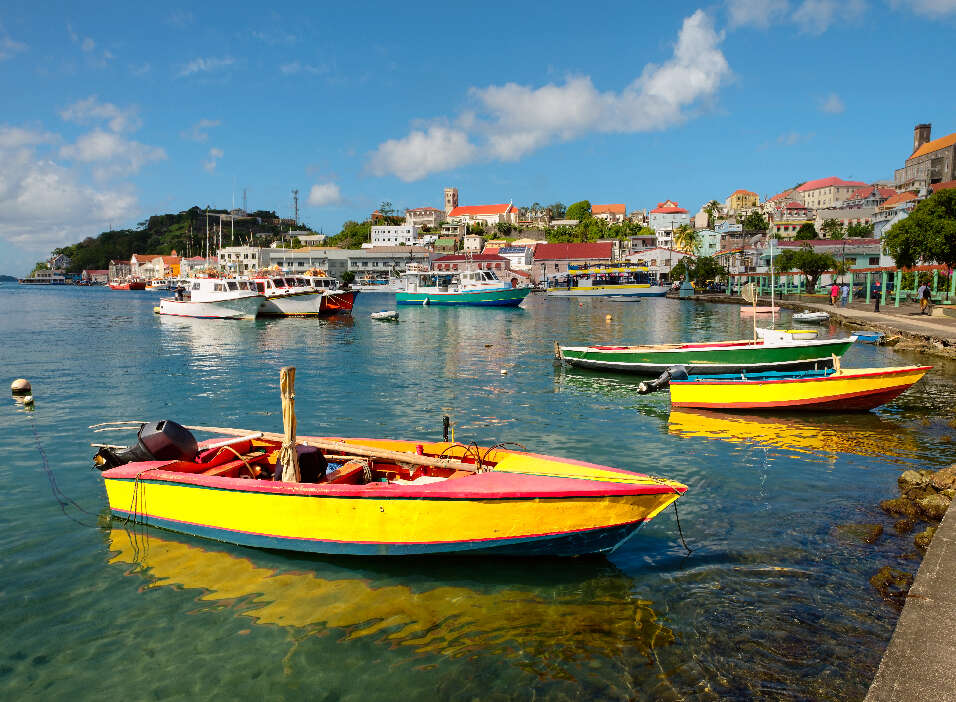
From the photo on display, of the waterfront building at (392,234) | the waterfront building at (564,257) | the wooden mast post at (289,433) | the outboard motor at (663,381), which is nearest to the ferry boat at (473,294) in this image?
the waterfront building at (564,257)

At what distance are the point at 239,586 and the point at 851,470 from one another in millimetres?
11208

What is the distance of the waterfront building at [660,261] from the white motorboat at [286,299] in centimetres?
7000

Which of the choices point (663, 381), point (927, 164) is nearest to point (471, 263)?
point (927, 164)

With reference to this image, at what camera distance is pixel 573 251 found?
126 m

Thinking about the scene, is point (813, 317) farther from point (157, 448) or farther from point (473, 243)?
point (473, 243)

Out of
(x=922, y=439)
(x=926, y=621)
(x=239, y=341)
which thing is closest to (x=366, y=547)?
(x=926, y=621)

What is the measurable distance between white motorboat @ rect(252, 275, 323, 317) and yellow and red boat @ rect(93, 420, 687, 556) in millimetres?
45833

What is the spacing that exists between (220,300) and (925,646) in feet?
175

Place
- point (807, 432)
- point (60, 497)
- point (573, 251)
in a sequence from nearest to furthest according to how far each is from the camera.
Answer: point (60, 497), point (807, 432), point (573, 251)

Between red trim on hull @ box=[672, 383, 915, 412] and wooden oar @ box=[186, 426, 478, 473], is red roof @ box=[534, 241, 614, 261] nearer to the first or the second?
red trim on hull @ box=[672, 383, 915, 412]

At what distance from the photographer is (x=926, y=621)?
225 inches

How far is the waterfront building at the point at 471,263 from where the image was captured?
399 feet

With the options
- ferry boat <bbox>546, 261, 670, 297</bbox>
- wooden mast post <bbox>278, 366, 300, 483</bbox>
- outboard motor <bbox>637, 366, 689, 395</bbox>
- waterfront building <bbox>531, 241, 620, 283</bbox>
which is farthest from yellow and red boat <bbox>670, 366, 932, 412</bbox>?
waterfront building <bbox>531, 241, 620, 283</bbox>

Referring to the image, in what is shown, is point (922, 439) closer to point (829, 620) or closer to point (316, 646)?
point (829, 620)
